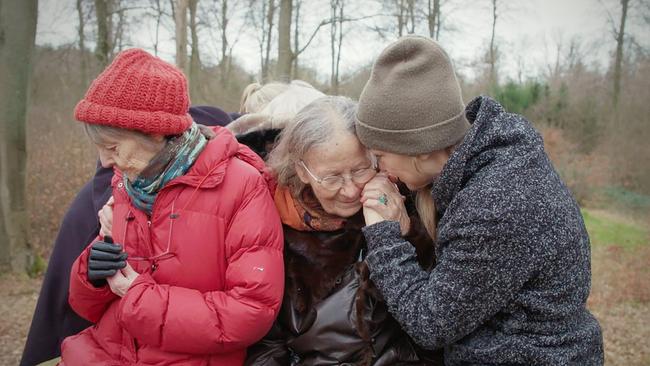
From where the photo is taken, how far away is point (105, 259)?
6.58ft

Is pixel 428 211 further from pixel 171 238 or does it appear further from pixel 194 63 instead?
pixel 194 63

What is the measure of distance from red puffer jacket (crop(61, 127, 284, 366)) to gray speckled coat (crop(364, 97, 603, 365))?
0.49 m

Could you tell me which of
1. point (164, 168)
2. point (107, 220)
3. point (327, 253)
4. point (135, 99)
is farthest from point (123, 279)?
point (327, 253)

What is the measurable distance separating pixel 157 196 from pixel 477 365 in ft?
4.53

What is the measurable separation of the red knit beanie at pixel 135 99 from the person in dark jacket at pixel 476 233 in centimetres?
76

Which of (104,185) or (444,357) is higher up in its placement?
(104,185)

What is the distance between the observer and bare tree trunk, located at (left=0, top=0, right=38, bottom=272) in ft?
22.0

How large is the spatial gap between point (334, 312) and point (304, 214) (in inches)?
17.6

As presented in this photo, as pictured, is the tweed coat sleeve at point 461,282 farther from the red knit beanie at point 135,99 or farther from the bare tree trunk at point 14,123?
the bare tree trunk at point 14,123

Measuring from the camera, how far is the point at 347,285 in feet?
7.00

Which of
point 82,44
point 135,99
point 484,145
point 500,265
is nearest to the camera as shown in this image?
point 500,265

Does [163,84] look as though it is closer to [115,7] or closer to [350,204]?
[350,204]

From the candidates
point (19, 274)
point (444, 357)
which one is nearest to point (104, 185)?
point (444, 357)

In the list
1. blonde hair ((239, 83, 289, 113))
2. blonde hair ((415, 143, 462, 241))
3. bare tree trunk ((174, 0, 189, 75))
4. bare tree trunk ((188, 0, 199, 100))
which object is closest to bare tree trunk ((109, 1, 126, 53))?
bare tree trunk ((188, 0, 199, 100))
